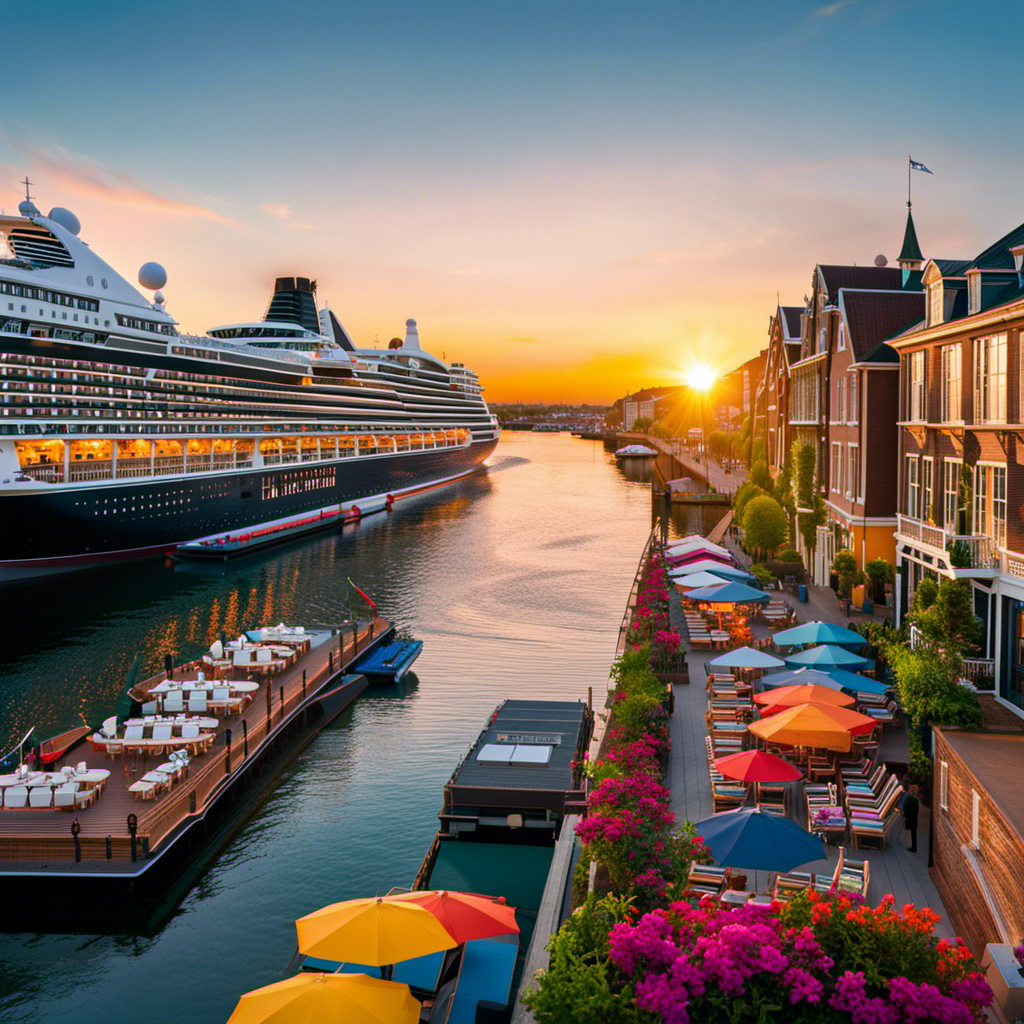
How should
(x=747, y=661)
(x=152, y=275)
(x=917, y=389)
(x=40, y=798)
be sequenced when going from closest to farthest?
(x=40, y=798)
(x=747, y=661)
(x=917, y=389)
(x=152, y=275)

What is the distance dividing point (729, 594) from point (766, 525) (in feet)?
39.1

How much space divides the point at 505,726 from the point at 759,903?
11577 millimetres

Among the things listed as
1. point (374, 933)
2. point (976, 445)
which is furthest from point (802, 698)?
point (374, 933)

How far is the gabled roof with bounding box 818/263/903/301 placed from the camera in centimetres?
3459

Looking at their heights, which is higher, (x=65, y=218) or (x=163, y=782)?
(x=65, y=218)

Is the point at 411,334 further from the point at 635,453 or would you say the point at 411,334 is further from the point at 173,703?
the point at 173,703

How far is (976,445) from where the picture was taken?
18.8 metres

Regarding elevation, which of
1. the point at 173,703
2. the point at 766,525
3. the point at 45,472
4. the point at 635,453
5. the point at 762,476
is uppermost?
the point at 635,453

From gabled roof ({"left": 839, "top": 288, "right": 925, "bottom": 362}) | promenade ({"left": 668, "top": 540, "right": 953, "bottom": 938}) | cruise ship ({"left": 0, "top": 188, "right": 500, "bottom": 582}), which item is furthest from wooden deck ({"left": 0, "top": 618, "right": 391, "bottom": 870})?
cruise ship ({"left": 0, "top": 188, "right": 500, "bottom": 582})

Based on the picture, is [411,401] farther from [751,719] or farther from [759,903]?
[759,903]

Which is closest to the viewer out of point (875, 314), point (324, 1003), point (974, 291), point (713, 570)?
point (324, 1003)

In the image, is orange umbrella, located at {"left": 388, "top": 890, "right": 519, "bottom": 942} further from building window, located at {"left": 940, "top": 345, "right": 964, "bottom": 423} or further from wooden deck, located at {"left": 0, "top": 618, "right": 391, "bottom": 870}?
building window, located at {"left": 940, "top": 345, "right": 964, "bottom": 423}

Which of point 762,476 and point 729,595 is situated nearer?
point 729,595

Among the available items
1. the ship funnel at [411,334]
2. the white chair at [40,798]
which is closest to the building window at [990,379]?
the white chair at [40,798]
